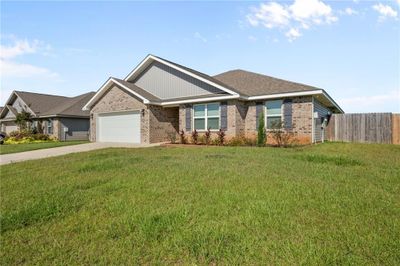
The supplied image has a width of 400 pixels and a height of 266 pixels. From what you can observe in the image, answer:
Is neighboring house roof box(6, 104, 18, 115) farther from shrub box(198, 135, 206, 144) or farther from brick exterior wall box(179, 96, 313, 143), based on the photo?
shrub box(198, 135, 206, 144)

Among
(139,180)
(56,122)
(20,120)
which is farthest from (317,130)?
(20,120)

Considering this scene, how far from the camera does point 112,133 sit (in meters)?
19.7

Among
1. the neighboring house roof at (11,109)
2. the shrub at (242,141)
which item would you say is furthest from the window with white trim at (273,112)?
the neighboring house roof at (11,109)

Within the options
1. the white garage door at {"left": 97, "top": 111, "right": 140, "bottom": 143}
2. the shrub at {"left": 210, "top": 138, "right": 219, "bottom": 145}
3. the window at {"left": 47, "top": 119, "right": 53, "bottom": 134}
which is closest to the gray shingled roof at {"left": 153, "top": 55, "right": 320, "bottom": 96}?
the shrub at {"left": 210, "top": 138, "right": 219, "bottom": 145}

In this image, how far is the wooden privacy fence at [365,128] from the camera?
15.8m

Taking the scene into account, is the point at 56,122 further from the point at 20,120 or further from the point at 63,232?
the point at 63,232

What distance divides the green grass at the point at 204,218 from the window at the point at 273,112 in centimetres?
888

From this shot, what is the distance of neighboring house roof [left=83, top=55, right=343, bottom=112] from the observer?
14.5 meters

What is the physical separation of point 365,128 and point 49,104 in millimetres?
31201

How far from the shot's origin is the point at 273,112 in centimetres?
1502

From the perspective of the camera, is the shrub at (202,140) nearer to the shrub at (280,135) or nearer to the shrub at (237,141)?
the shrub at (237,141)

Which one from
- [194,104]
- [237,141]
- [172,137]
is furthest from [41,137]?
[237,141]

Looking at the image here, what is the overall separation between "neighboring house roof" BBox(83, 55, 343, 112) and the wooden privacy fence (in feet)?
5.30

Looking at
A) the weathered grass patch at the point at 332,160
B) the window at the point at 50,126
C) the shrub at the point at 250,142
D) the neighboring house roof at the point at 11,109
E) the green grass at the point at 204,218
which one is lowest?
the green grass at the point at 204,218
